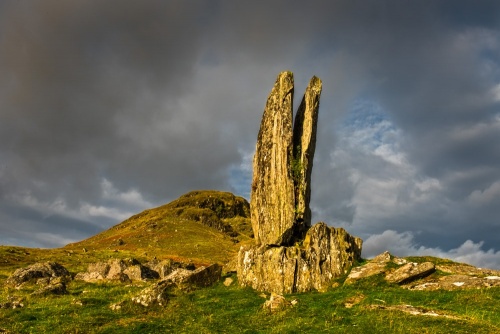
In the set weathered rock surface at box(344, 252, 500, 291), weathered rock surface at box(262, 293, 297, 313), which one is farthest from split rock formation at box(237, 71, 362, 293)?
weathered rock surface at box(262, 293, 297, 313)

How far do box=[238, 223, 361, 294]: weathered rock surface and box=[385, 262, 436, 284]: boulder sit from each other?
4.48 m

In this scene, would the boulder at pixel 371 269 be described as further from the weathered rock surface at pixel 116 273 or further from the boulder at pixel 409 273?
the weathered rock surface at pixel 116 273

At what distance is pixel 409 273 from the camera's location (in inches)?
1280

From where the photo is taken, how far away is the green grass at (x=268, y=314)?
20.6 meters

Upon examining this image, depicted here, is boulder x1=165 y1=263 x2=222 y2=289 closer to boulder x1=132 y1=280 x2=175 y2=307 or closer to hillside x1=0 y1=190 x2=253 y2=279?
boulder x1=132 y1=280 x2=175 y2=307

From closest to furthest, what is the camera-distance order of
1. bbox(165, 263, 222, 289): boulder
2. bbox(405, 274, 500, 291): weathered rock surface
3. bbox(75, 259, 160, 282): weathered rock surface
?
bbox(405, 274, 500, 291): weathered rock surface
bbox(165, 263, 222, 289): boulder
bbox(75, 259, 160, 282): weathered rock surface

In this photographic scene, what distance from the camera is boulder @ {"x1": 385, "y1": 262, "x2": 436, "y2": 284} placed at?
32000 mm

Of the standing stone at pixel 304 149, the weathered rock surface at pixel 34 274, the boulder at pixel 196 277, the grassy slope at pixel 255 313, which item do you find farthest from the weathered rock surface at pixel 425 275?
the weathered rock surface at pixel 34 274

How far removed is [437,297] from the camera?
88.1 feet

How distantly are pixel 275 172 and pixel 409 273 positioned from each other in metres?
16.9

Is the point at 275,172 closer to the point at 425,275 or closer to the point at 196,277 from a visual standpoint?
the point at 196,277

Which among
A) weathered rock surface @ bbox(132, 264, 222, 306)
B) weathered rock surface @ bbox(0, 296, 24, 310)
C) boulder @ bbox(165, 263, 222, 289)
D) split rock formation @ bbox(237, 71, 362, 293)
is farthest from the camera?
split rock formation @ bbox(237, 71, 362, 293)

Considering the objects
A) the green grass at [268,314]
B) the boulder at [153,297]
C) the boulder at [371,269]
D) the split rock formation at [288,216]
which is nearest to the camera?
the green grass at [268,314]

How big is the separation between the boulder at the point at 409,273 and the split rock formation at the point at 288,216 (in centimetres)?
450
